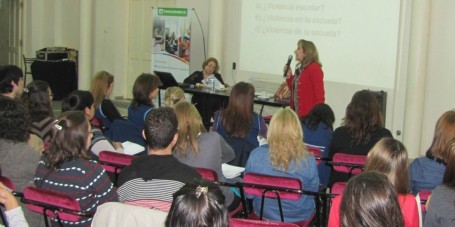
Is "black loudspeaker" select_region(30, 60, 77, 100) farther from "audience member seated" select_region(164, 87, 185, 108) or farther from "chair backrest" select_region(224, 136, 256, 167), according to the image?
"chair backrest" select_region(224, 136, 256, 167)

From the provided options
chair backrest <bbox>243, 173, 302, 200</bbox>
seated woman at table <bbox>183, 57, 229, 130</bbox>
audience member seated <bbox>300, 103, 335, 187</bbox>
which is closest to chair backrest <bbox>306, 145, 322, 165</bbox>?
audience member seated <bbox>300, 103, 335, 187</bbox>

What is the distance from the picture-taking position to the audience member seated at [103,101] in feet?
19.1

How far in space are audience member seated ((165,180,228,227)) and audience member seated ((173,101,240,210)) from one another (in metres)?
2.24

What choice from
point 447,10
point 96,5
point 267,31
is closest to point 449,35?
point 447,10

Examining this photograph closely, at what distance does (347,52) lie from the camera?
28.9ft

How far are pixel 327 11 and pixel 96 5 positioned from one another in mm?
5710

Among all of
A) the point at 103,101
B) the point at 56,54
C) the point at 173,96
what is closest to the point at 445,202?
the point at 173,96

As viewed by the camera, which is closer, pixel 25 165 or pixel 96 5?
pixel 25 165

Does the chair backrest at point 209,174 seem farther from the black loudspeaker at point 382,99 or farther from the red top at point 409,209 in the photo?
the black loudspeaker at point 382,99

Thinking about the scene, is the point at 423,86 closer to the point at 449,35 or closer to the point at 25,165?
the point at 449,35

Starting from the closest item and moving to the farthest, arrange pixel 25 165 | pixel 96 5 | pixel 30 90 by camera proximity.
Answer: pixel 25 165 → pixel 30 90 → pixel 96 5

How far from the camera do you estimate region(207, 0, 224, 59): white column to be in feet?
34.3

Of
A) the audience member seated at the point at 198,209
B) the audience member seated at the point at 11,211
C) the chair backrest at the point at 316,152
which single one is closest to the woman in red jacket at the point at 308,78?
the chair backrest at the point at 316,152

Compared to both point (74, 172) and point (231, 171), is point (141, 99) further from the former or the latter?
point (74, 172)
